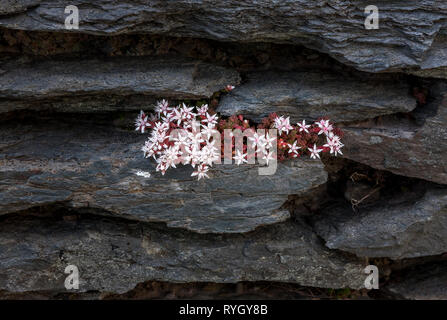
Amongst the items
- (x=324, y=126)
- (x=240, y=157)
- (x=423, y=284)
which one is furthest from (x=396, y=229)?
(x=240, y=157)

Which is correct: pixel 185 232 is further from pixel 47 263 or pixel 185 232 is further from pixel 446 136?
pixel 446 136

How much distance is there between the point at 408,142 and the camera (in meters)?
6.57

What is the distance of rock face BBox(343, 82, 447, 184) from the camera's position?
6484 millimetres

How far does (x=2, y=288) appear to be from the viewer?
22.4ft

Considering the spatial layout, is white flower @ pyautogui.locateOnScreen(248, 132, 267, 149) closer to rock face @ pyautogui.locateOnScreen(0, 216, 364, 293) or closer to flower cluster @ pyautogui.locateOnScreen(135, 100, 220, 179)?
flower cluster @ pyautogui.locateOnScreen(135, 100, 220, 179)

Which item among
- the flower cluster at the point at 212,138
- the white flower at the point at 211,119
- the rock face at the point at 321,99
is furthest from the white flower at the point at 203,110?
the rock face at the point at 321,99

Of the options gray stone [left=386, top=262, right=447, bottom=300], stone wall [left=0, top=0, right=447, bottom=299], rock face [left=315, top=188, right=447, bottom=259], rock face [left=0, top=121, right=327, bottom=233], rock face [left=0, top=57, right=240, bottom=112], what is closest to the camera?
stone wall [left=0, top=0, right=447, bottom=299]

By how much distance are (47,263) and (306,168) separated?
453 centimetres

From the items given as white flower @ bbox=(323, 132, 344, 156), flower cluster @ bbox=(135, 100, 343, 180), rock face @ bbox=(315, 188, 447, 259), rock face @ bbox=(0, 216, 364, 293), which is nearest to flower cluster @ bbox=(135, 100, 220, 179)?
flower cluster @ bbox=(135, 100, 343, 180)

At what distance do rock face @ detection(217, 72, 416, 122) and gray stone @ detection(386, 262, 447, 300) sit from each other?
309cm

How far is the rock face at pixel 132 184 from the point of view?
21.0ft

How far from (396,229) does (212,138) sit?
3406mm

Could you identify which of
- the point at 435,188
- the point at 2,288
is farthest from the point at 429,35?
the point at 2,288

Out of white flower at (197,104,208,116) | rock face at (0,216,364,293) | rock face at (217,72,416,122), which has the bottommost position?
rock face at (0,216,364,293)
